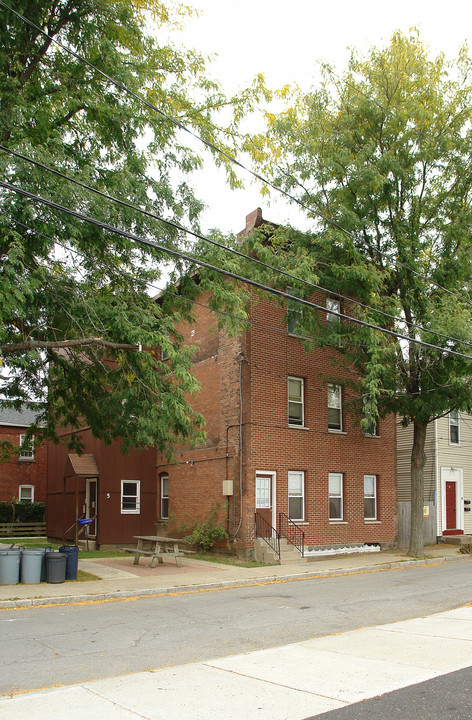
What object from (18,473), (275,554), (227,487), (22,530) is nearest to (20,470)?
(18,473)

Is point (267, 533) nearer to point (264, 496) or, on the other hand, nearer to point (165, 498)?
point (264, 496)

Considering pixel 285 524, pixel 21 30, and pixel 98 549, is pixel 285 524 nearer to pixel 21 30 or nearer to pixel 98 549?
pixel 98 549

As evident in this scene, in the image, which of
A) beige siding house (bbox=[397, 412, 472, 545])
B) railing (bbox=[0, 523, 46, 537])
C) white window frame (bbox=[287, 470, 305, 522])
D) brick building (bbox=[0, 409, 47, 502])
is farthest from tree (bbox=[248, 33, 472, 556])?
brick building (bbox=[0, 409, 47, 502])

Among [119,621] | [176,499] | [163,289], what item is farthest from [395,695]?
[176,499]

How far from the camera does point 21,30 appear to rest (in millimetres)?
14156

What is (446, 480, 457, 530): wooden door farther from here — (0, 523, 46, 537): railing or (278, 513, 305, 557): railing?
(0, 523, 46, 537): railing

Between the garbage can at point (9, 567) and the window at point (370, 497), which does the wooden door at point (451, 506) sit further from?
Answer: the garbage can at point (9, 567)

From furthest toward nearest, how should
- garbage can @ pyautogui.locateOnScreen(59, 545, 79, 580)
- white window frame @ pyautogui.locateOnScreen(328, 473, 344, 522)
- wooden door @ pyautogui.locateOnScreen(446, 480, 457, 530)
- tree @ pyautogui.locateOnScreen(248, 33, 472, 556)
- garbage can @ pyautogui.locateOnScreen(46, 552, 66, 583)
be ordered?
wooden door @ pyautogui.locateOnScreen(446, 480, 457, 530) < white window frame @ pyautogui.locateOnScreen(328, 473, 344, 522) < tree @ pyautogui.locateOnScreen(248, 33, 472, 556) < garbage can @ pyautogui.locateOnScreen(59, 545, 79, 580) < garbage can @ pyautogui.locateOnScreen(46, 552, 66, 583)

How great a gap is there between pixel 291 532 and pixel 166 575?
215 inches

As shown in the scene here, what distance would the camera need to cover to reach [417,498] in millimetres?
21641

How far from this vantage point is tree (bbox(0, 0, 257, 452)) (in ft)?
41.5

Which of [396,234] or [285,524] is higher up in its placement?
[396,234]

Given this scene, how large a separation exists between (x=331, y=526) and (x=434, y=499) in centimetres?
751

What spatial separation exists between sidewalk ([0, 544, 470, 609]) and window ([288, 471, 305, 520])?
1.60 metres
